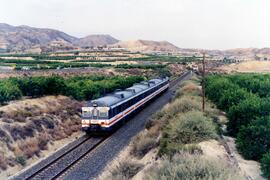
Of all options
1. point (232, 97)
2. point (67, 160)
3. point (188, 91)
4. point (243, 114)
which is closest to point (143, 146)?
point (67, 160)

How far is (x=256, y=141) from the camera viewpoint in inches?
819

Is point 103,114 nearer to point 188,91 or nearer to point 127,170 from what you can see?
point 127,170

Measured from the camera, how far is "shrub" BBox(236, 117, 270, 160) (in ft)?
67.5

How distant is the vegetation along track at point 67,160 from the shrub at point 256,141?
9462mm

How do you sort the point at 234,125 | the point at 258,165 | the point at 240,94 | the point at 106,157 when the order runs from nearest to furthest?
the point at 258,165 < the point at 106,157 < the point at 234,125 < the point at 240,94

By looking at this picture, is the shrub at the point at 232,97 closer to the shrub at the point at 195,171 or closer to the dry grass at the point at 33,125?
the dry grass at the point at 33,125

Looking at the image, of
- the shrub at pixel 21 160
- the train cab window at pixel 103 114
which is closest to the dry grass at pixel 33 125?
the shrub at pixel 21 160

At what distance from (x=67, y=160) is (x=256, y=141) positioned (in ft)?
36.0

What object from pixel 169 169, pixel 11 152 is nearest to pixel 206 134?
pixel 169 169

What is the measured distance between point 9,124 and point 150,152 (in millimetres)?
10397

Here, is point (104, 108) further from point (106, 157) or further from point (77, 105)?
→ point (77, 105)

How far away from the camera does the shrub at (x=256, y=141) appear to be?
810 inches

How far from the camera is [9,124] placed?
24.3 metres

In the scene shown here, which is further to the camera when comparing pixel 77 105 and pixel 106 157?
pixel 77 105
